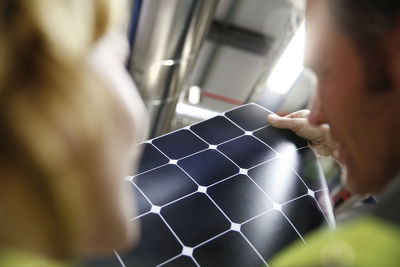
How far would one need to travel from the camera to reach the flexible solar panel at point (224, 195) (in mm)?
Answer: 1471

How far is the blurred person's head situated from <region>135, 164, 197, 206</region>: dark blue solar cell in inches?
41.7

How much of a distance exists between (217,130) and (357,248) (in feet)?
4.93

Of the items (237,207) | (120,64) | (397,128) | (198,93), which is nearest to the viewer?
(120,64)

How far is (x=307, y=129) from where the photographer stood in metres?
2.05

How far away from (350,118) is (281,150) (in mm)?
1053

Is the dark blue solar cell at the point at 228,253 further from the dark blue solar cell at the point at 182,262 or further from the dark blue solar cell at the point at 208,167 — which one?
the dark blue solar cell at the point at 208,167

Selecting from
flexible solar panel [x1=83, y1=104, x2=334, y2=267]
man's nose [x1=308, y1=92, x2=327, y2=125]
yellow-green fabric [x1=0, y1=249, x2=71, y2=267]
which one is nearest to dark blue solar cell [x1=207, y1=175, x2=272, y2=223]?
flexible solar panel [x1=83, y1=104, x2=334, y2=267]

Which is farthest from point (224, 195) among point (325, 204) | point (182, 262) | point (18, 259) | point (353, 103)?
point (18, 259)

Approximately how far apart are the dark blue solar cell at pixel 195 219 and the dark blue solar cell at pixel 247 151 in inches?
12.6

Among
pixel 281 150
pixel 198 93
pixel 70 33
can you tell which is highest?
pixel 70 33

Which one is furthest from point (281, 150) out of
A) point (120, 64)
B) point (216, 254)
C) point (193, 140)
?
point (120, 64)

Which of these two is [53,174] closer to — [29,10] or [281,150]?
[29,10]

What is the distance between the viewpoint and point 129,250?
4.61ft

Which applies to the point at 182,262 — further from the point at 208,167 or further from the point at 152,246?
the point at 208,167
